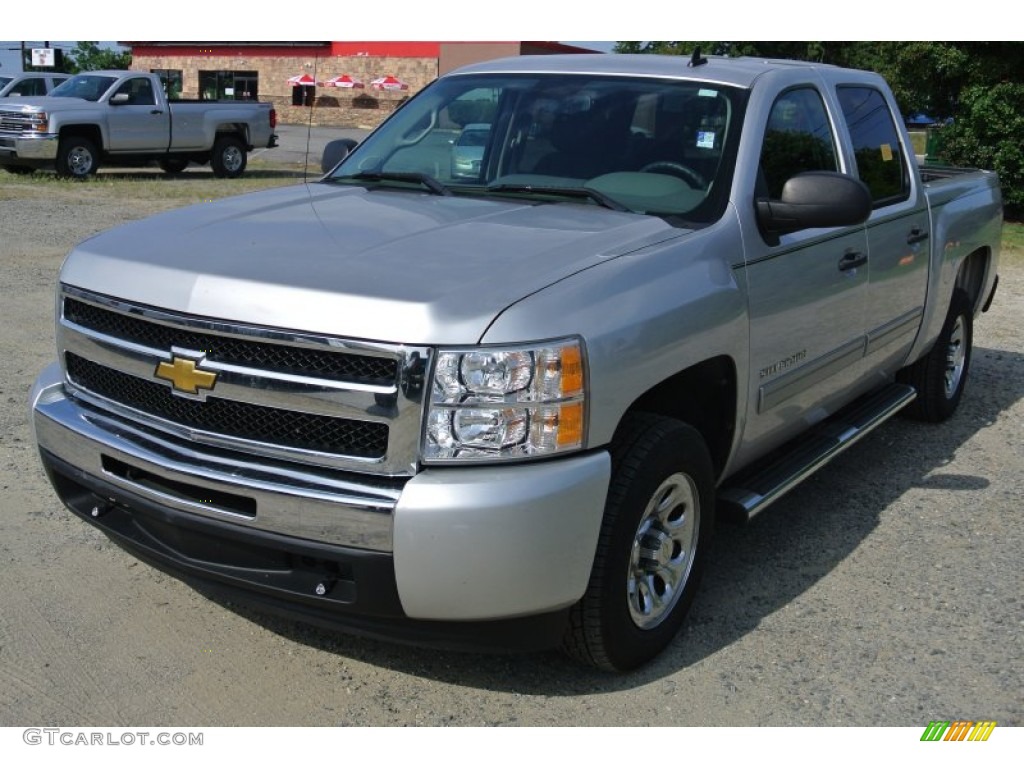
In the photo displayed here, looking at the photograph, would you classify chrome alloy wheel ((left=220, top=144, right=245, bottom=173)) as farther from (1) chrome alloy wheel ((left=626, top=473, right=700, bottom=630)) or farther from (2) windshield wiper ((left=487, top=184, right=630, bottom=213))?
(1) chrome alloy wheel ((left=626, top=473, right=700, bottom=630))

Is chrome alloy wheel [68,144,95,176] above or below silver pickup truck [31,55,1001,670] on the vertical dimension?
below

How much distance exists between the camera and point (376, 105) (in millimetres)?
50188

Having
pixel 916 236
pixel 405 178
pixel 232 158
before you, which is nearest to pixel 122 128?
pixel 232 158

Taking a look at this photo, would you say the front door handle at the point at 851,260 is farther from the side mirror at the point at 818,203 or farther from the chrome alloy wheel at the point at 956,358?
the chrome alloy wheel at the point at 956,358

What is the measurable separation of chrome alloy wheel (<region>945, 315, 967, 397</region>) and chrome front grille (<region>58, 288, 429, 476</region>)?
4.59 metres

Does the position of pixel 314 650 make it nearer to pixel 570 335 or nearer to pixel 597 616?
pixel 597 616

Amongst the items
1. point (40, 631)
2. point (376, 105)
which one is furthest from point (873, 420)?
point (376, 105)

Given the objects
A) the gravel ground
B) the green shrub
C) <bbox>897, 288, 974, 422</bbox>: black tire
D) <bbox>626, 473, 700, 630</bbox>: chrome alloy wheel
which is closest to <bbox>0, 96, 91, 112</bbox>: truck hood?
the green shrub

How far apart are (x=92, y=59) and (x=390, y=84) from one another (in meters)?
14.7

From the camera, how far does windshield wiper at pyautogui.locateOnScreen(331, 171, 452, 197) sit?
437cm

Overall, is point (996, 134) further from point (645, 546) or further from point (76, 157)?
point (645, 546)

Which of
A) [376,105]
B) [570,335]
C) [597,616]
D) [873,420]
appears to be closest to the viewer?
[570,335]

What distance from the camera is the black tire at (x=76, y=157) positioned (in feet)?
61.8

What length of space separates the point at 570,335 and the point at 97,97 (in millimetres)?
18494
